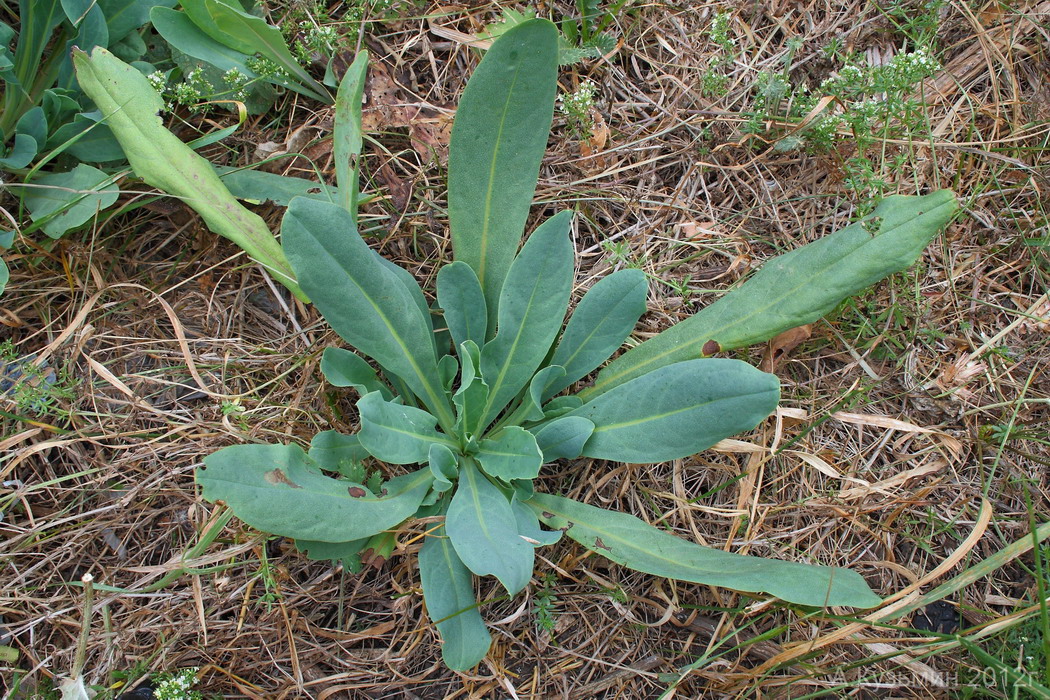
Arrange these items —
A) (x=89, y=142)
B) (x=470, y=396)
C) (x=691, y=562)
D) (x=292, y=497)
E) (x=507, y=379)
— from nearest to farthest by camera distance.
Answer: (x=292, y=497)
(x=691, y=562)
(x=470, y=396)
(x=507, y=379)
(x=89, y=142)

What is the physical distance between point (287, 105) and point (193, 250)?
552 mm

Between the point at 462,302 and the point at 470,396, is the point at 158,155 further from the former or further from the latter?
the point at 470,396

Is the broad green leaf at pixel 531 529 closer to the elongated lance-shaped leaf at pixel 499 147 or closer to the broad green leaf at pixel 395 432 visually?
the broad green leaf at pixel 395 432

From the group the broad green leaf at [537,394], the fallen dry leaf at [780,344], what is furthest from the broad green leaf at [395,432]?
the fallen dry leaf at [780,344]

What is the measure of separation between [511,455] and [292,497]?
54 cm

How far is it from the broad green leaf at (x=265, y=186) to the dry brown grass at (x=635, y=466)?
0.13 meters

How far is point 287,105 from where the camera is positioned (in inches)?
88.0

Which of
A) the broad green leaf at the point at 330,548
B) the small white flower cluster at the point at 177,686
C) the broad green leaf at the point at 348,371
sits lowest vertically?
the small white flower cluster at the point at 177,686

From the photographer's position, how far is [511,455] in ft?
5.82

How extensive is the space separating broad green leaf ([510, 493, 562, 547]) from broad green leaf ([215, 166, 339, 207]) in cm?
106

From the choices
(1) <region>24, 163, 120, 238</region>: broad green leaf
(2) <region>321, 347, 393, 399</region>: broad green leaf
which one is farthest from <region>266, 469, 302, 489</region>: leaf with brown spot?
(1) <region>24, 163, 120, 238</region>: broad green leaf

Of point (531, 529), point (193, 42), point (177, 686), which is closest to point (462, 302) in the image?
point (531, 529)

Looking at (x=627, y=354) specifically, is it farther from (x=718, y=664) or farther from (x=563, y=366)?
(x=718, y=664)

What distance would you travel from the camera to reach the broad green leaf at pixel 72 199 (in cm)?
198
